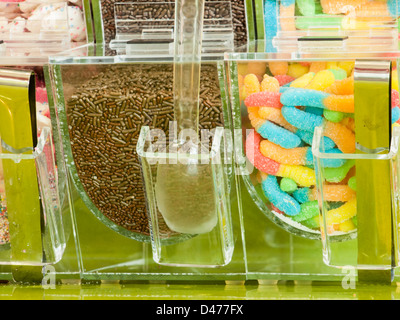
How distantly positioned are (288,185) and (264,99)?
5.5 inches

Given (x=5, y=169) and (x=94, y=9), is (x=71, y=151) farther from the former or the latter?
(x=94, y=9)

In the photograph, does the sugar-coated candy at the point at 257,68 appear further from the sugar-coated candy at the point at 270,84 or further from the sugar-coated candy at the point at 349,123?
the sugar-coated candy at the point at 349,123

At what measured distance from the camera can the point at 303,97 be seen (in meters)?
1.01

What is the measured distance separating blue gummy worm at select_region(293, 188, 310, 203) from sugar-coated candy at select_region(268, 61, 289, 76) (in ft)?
0.61

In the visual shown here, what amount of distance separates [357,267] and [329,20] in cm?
46

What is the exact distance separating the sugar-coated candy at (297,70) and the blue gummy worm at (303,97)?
0.14ft

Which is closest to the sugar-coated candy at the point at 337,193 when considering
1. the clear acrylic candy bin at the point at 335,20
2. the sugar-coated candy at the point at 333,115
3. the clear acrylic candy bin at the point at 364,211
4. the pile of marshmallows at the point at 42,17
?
the clear acrylic candy bin at the point at 364,211

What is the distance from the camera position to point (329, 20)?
48.8 inches

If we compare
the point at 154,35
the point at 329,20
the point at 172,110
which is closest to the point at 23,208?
the point at 172,110

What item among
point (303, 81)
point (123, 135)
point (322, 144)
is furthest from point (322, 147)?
point (123, 135)

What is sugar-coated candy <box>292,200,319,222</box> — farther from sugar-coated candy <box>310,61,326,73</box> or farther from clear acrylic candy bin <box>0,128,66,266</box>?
clear acrylic candy bin <box>0,128,66,266</box>

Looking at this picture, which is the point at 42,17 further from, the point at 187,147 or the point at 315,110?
the point at 315,110

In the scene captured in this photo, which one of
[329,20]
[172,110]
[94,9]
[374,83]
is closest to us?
[374,83]
